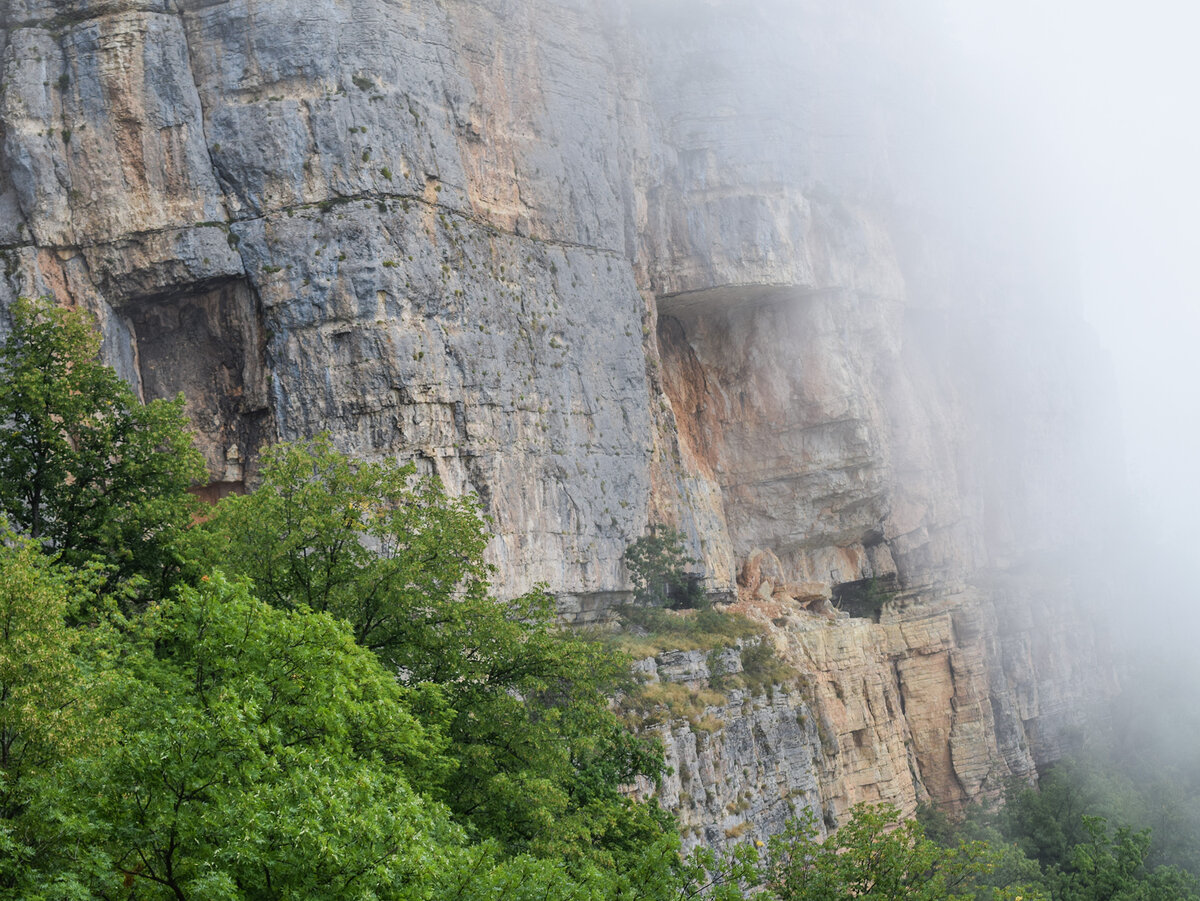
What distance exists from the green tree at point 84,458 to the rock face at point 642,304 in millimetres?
10263

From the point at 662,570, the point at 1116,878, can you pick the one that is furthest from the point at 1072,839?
the point at 662,570

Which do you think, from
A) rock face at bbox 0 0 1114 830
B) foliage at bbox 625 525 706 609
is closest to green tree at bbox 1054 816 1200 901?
rock face at bbox 0 0 1114 830

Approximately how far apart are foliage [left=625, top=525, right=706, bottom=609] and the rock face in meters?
1.03

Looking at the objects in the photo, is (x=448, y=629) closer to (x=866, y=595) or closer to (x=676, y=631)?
(x=676, y=631)

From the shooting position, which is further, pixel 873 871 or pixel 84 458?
pixel 84 458

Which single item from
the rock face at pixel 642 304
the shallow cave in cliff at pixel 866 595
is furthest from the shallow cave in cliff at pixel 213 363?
the shallow cave in cliff at pixel 866 595

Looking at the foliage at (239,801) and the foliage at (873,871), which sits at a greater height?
the foliage at (239,801)

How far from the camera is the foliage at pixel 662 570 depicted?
42438mm

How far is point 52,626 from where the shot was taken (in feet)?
45.0

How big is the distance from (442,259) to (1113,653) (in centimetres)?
5929

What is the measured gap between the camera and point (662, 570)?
43031 millimetres

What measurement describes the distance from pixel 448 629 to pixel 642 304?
2858 centimetres

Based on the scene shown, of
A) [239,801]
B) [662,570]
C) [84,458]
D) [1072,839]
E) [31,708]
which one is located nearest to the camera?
[239,801]

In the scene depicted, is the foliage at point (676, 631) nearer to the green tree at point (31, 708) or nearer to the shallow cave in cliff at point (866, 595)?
the shallow cave in cliff at point (866, 595)
